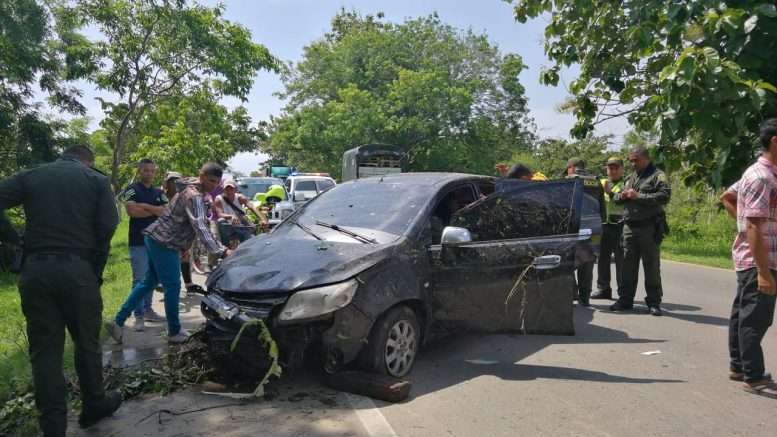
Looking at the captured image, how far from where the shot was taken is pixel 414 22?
→ 37.2 meters

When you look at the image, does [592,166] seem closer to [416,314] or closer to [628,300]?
[628,300]

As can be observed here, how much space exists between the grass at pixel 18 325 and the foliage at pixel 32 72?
2908mm

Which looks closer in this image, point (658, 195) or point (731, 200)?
point (731, 200)

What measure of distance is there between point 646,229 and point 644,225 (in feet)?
0.18

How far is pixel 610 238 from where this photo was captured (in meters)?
7.90

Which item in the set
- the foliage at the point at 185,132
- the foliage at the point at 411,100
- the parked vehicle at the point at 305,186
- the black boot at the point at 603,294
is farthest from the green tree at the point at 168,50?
the foliage at the point at 411,100

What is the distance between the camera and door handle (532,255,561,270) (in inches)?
207

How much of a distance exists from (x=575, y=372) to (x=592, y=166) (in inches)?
1108

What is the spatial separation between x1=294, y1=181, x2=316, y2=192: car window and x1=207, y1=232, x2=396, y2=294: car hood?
1666cm

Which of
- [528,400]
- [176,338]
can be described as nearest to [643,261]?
[528,400]

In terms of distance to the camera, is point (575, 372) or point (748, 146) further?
point (748, 146)

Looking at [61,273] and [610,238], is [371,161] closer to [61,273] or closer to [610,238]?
[610,238]

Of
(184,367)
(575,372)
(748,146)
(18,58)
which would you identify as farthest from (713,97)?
(18,58)

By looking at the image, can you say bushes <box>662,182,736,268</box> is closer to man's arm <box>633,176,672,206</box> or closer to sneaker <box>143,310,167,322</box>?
man's arm <box>633,176,672,206</box>
